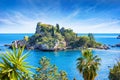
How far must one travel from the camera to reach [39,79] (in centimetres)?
4572

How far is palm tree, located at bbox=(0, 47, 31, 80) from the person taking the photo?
2305cm

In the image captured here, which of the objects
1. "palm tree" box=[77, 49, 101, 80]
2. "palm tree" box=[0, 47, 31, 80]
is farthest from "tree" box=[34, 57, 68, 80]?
"palm tree" box=[0, 47, 31, 80]

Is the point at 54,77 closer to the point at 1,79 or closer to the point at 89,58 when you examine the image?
the point at 89,58

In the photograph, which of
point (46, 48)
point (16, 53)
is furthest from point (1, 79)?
point (46, 48)

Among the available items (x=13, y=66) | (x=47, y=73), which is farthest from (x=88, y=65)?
(x=13, y=66)

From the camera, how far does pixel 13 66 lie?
23.6 meters

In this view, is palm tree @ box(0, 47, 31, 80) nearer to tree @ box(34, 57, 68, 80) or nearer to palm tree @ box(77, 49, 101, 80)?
palm tree @ box(77, 49, 101, 80)

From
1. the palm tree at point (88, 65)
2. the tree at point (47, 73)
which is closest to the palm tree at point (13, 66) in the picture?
the palm tree at point (88, 65)

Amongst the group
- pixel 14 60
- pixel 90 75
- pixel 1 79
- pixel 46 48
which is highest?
pixel 14 60

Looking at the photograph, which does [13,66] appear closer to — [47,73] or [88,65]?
[88,65]

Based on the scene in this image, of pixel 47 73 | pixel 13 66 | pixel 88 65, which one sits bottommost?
pixel 47 73

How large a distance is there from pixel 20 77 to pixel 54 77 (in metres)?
23.6

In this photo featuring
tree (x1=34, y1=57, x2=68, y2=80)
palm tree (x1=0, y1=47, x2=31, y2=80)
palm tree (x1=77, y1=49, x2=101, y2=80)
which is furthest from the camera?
tree (x1=34, y1=57, x2=68, y2=80)

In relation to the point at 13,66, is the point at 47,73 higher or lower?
lower
